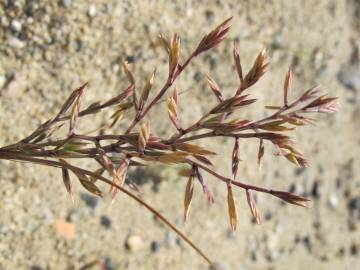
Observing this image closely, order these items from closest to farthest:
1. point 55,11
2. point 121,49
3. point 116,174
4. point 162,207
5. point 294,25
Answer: point 116,174, point 55,11, point 121,49, point 162,207, point 294,25

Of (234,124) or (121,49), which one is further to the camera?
(121,49)

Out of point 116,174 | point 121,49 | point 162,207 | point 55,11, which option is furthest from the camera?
point 162,207

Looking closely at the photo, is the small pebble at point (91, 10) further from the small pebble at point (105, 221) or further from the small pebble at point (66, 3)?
the small pebble at point (105, 221)

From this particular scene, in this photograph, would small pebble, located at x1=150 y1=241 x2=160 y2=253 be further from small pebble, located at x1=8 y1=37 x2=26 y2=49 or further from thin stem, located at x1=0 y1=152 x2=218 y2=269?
thin stem, located at x1=0 y1=152 x2=218 y2=269

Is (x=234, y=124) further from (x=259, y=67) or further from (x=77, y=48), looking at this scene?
(x=77, y=48)

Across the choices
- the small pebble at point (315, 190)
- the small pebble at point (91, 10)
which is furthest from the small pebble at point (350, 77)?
the small pebble at point (91, 10)

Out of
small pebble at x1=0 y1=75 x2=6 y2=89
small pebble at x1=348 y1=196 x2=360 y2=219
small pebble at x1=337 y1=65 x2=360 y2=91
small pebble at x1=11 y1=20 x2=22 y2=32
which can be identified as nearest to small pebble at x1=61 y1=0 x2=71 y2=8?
small pebble at x1=11 y1=20 x2=22 y2=32

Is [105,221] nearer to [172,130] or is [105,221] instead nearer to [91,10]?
[172,130]

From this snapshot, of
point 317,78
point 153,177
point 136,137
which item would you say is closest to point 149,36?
point 153,177
